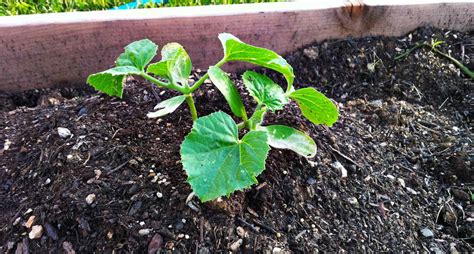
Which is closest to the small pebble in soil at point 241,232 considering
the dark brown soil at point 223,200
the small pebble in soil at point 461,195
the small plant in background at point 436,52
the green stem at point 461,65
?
the dark brown soil at point 223,200

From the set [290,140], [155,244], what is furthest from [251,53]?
[155,244]

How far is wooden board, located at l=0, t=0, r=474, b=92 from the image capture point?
1.31 m

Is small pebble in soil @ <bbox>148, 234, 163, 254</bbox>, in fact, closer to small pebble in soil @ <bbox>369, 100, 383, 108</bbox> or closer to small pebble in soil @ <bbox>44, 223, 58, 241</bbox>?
small pebble in soil @ <bbox>44, 223, 58, 241</bbox>

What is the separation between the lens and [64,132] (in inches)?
42.0

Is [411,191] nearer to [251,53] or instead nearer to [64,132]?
[251,53]

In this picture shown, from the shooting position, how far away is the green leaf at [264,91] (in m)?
0.93

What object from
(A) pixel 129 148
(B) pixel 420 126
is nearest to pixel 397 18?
(B) pixel 420 126

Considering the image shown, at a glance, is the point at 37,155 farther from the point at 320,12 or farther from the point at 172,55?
the point at 320,12

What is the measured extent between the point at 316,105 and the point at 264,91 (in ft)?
0.38

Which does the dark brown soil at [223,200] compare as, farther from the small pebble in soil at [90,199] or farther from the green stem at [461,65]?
the green stem at [461,65]

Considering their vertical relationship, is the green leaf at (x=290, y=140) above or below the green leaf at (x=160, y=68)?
below

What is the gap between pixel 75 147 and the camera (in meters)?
1.02

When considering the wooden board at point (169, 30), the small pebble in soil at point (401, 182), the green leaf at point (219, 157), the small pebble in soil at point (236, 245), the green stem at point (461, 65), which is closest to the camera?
the green leaf at point (219, 157)

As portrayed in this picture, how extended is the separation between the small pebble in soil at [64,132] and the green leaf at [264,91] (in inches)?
17.7
